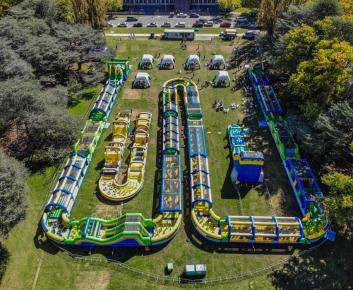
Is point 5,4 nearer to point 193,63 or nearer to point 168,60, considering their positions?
point 168,60

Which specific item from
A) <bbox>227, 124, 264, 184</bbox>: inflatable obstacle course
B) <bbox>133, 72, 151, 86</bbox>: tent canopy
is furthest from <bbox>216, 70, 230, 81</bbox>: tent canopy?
<bbox>227, 124, 264, 184</bbox>: inflatable obstacle course

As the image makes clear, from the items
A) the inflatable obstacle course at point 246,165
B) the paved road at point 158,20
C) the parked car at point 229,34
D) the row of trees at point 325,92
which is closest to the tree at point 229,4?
the paved road at point 158,20

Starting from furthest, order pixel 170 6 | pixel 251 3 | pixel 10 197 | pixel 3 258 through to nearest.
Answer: pixel 170 6 → pixel 251 3 → pixel 3 258 → pixel 10 197

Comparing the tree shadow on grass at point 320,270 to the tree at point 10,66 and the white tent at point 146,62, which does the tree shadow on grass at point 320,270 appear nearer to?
the tree at point 10,66

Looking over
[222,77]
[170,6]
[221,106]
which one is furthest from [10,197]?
[170,6]

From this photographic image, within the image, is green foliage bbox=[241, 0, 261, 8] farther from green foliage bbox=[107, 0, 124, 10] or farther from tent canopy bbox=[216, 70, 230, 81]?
tent canopy bbox=[216, 70, 230, 81]

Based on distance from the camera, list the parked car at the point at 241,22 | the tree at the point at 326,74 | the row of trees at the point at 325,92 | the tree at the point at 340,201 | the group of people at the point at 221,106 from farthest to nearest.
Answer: the parked car at the point at 241,22
the group of people at the point at 221,106
the tree at the point at 326,74
the row of trees at the point at 325,92
the tree at the point at 340,201
